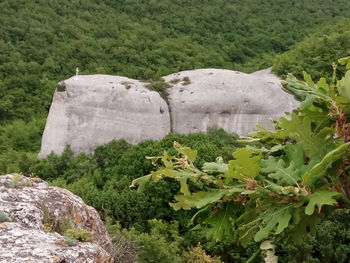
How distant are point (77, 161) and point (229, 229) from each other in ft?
53.0

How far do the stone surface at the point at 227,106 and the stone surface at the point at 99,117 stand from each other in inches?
33.3

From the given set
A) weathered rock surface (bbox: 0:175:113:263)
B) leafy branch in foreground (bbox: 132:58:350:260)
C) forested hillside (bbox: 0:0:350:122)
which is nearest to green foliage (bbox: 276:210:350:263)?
weathered rock surface (bbox: 0:175:113:263)

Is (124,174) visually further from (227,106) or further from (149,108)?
(227,106)

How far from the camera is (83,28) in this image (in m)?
33.7

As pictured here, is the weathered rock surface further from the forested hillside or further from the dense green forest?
the forested hillside

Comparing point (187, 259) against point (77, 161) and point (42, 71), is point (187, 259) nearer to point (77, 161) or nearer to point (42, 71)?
point (77, 161)

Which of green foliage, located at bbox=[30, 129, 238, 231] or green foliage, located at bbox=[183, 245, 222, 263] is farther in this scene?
green foliage, located at bbox=[30, 129, 238, 231]

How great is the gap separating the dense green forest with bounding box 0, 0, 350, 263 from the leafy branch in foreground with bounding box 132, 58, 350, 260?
649 centimetres

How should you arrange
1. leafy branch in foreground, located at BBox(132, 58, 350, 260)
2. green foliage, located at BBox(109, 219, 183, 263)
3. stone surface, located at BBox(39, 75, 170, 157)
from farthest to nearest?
stone surface, located at BBox(39, 75, 170, 157), green foliage, located at BBox(109, 219, 183, 263), leafy branch in foreground, located at BBox(132, 58, 350, 260)

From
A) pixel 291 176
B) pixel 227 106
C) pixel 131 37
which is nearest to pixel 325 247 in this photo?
pixel 227 106

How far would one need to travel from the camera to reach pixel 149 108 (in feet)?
64.4

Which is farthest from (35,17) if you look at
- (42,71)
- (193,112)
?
(193,112)

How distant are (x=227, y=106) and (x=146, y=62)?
11.8 metres

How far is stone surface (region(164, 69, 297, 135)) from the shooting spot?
20.0 metres
